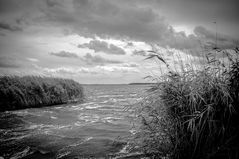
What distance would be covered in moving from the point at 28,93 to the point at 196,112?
14.2 metres

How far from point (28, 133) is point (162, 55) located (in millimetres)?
6162

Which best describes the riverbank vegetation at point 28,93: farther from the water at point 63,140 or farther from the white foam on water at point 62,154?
the white foam on water at point 62,154

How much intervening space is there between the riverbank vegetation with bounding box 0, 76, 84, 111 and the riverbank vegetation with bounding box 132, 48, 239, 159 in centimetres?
1211

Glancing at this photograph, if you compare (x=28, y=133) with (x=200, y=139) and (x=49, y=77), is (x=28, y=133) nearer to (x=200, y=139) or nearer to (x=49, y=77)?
(x=200, y=139)

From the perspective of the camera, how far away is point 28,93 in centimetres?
1409

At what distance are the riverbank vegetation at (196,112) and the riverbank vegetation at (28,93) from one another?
1211cm

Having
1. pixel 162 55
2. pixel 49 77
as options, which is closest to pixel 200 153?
pixel 162 55

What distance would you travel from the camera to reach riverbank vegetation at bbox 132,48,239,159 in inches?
118

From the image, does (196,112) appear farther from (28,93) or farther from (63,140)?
(28,93)

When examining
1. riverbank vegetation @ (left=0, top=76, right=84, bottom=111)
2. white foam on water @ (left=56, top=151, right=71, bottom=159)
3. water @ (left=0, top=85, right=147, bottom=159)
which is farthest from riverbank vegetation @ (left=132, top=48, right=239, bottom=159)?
riverbank vegetation @ (left=0, top=76, right=84, bottom=111)

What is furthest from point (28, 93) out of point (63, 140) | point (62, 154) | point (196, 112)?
point (196, 112)

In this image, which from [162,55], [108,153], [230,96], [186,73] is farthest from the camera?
[108,153]

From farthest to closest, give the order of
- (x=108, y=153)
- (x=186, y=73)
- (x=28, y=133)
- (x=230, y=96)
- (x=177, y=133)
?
(x=28, y=133) → (x=108, y=153) → (x=186, y=73) → (x=177, y=133) → (x=230, y=96)

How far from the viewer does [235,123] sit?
119 inches
